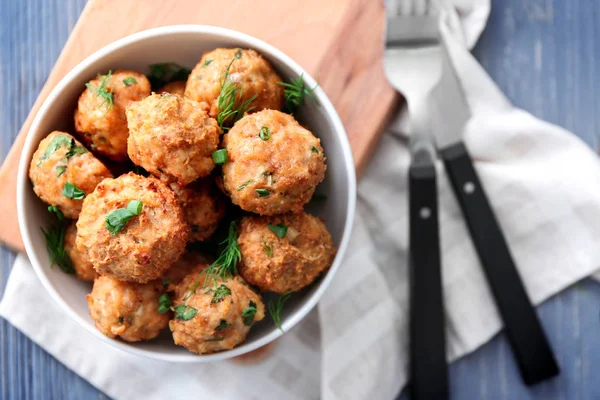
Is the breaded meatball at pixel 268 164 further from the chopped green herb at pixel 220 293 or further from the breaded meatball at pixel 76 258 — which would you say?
the breaded meatball at pixel 76 258

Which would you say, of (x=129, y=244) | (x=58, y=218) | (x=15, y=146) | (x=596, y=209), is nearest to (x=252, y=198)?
(x=129, y=244)

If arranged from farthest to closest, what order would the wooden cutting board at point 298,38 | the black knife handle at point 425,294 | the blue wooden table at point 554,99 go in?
1. the blue wooden table at point 554,99
2. the black knife handle at point 425,294
3. the wooden cutting board at point 298,38

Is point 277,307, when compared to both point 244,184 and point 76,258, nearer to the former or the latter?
point 244,184

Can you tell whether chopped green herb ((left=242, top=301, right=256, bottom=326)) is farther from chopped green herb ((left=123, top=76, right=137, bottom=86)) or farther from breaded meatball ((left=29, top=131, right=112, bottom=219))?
chopped green herb ((left=123, top=76, right=137, bottom=86))

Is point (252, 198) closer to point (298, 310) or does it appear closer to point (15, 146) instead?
point (298, 310)

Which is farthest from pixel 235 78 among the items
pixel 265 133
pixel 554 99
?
pixel 554 99

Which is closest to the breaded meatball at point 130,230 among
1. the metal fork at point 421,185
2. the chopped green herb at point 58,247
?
the chopped green herb at point 58,247

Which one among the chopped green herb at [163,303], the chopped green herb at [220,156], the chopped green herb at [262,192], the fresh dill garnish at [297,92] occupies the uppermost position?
the fresh dill garnish at [297,92]

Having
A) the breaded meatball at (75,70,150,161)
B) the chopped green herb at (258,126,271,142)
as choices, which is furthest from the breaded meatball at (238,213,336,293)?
the breaded meatball at (75,70,150,161)
